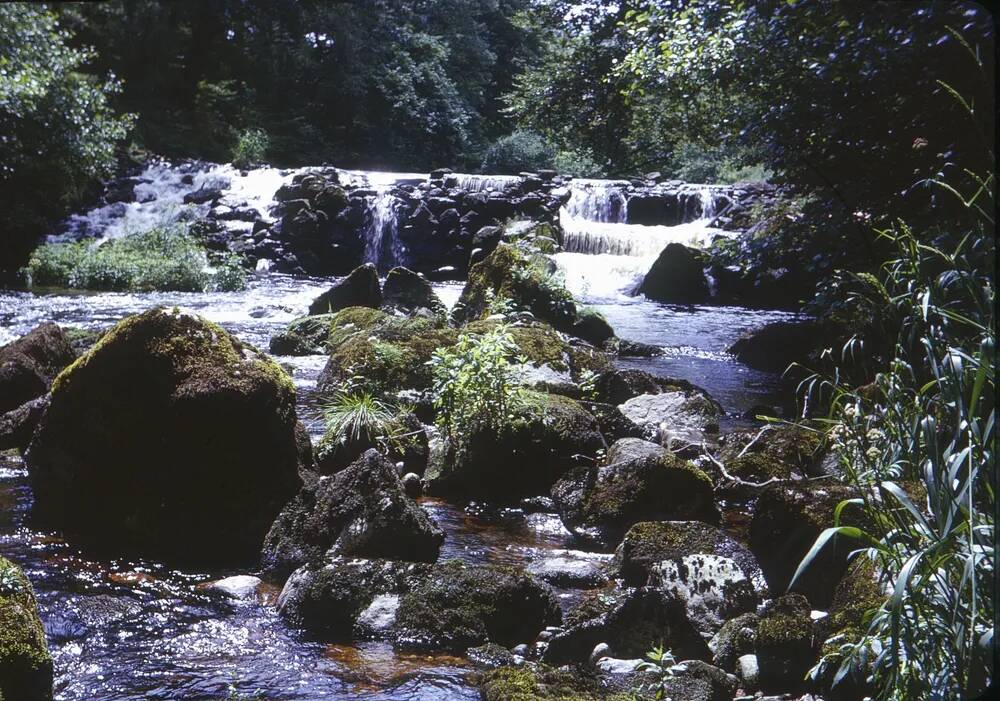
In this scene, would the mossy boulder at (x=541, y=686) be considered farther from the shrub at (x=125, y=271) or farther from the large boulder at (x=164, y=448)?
the shrub at (x=125, y=271)

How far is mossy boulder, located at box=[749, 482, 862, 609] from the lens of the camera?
4012mm

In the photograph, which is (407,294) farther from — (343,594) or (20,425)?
(343,594)

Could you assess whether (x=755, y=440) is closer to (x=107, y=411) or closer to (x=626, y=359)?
(x=107, y=411)

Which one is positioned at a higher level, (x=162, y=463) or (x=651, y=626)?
(x=162, y=463)

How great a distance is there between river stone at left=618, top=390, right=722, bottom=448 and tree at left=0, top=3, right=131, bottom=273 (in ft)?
15.9

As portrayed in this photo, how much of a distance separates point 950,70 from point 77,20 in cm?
493

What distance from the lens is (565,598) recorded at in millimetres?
4406

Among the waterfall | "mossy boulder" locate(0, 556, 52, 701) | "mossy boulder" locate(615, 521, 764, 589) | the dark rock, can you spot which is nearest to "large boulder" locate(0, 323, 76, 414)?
the dark rock

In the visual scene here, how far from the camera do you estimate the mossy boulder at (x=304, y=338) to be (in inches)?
436

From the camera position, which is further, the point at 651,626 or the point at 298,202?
the point at 298,202

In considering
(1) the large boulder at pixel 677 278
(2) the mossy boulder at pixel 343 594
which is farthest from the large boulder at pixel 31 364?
(1) the large boulder at pixel 677 278

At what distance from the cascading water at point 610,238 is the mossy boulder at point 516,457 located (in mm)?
9905

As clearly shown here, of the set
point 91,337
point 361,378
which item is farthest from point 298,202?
point 361,378

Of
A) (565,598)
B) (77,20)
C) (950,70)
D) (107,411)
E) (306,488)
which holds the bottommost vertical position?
(565,598)
